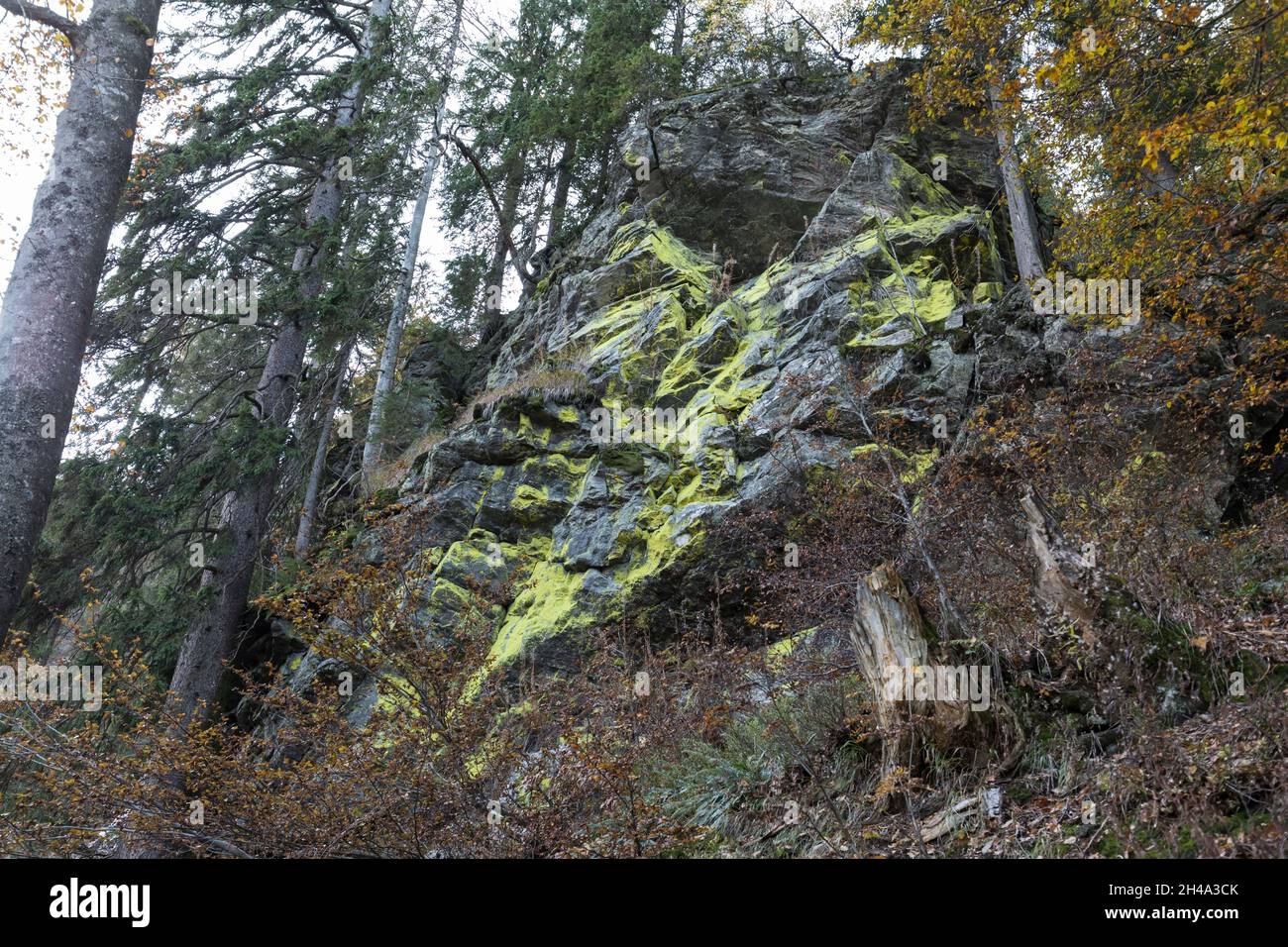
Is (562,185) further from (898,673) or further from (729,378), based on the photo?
(898,673)

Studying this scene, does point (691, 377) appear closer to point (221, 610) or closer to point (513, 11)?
point (221, 610)

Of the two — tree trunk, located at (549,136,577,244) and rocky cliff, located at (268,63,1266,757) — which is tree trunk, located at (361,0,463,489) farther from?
tree trunk, located at (549,136,577,244)

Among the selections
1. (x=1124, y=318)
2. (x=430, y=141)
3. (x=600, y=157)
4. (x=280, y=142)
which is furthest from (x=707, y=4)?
(x=1124, y=318)

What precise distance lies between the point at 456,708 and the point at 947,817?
3.43 meters

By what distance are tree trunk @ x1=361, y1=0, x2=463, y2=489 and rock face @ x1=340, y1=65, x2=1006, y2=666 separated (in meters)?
2.26

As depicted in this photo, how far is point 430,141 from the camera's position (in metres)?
14.9

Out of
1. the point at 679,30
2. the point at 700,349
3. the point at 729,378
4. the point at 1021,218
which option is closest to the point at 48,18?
the point at 729,378

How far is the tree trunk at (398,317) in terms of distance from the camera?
1468cm

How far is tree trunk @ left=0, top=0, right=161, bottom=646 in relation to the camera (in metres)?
4.08

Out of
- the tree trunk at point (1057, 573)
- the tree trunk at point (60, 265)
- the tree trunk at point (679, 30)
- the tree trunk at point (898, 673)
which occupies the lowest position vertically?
the tree trunk at point (898, 673)

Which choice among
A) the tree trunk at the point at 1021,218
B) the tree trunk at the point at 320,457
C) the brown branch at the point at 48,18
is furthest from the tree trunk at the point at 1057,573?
the tree trunk at the point at 320,457

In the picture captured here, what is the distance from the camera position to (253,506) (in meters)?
10.7

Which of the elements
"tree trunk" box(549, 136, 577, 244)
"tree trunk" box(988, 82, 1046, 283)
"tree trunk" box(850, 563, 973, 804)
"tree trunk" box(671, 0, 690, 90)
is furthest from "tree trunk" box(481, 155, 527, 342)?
"tree trunk" box(850, 563, 973, 804)

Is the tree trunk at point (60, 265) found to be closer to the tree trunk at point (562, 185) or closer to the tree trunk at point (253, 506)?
the tree trunk at point (253, 506)
